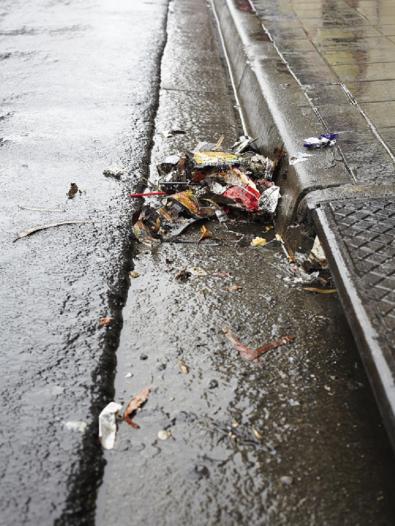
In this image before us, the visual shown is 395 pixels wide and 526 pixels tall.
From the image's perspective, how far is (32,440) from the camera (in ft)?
6.41

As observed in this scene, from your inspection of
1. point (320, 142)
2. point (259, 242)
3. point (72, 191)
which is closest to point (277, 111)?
point (320, 142)

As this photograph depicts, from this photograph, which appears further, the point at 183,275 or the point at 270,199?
the point at 270,199

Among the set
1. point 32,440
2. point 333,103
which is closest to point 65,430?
point 32,440

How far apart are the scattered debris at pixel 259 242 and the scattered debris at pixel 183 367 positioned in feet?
3.23

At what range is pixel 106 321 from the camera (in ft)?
8.20

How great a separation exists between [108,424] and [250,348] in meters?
0.63

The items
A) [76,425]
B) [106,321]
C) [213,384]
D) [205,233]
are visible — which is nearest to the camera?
[76,425]

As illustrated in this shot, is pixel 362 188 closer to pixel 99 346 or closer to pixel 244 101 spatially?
pixel 99 346

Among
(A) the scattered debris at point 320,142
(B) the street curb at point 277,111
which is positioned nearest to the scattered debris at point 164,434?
(B) the street curb at point 277,111

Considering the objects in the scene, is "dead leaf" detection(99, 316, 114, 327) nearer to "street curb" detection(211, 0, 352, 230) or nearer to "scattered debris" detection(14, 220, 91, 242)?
Answer: "scattered debris" detection(14, 220, 91, 242)

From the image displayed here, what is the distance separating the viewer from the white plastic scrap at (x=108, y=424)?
1983 mm

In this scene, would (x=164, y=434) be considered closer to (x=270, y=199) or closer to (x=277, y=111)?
(x=270, y=199)

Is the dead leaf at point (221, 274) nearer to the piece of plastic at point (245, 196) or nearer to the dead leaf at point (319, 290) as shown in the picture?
the dead leaf at point (319, 290)

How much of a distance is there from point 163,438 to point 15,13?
695 centimetres
